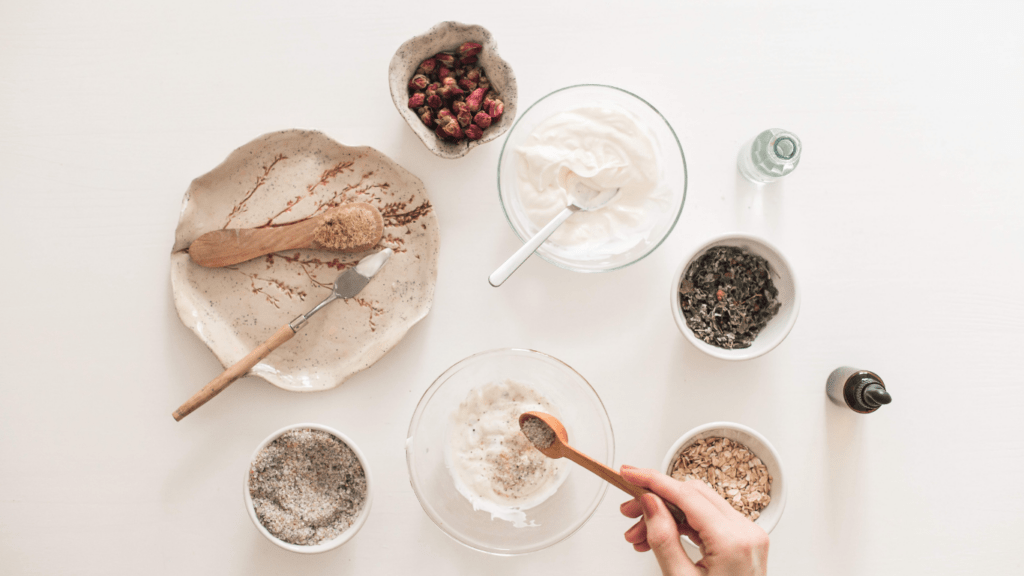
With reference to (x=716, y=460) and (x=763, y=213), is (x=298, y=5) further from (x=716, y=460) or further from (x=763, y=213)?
(x=716, y=460)

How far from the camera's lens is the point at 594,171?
3.92 feet

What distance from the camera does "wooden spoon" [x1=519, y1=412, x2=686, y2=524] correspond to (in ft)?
3.32

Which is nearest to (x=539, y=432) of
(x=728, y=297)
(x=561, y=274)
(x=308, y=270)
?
(x=561, y=274)

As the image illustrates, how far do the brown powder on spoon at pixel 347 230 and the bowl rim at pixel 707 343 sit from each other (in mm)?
649

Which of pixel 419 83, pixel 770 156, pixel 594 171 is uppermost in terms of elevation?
pixel 419 83

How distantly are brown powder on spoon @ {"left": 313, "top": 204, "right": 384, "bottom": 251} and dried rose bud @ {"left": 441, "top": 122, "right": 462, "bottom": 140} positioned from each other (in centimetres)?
24

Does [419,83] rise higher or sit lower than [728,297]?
higher

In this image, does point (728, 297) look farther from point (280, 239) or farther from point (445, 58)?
point (280, 239)

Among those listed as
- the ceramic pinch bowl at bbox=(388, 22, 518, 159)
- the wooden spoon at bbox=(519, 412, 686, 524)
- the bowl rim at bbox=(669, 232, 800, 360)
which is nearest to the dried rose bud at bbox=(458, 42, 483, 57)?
the ceramic pinch bowl at bbox=(388, 22, 518, 159)

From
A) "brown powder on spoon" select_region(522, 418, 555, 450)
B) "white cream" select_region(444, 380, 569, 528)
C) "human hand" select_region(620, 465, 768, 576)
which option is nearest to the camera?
A: "human hand" select_region(620, 465, 768, 576)

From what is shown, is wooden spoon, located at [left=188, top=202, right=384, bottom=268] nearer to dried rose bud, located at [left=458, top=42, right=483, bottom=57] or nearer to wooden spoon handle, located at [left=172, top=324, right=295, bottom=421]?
wooden spoon handle, located at [left=172, top=324, right=295, bottom=421]

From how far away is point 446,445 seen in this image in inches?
48.4

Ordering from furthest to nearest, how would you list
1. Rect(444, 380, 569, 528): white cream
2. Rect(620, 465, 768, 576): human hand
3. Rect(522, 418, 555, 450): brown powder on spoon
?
Rect(444, 380, 569, 528): white cream
Rect(522, 418, 555, 450): brown powder on spoon
Rect(620, 465, 768, 576): human hand

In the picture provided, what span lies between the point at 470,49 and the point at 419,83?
0.43 ft
